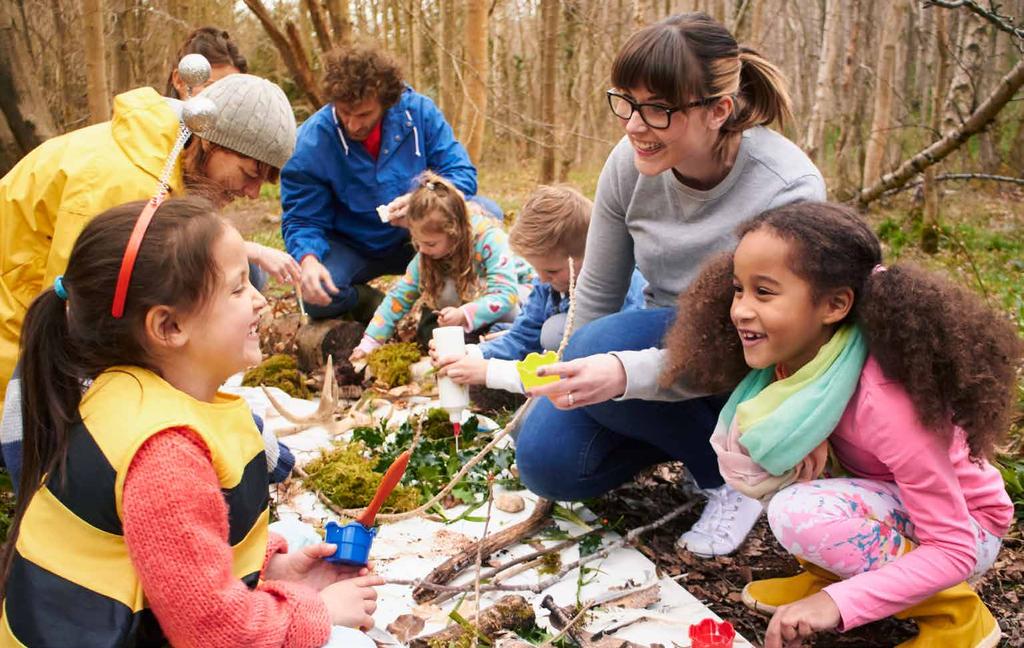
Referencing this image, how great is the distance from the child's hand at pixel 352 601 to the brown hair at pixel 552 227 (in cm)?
154

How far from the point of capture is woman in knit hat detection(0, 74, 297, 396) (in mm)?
2371

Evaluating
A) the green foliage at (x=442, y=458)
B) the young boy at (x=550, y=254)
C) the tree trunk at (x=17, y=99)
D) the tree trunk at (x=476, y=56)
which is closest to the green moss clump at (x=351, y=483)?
the green foliage at (x=442, y=458)

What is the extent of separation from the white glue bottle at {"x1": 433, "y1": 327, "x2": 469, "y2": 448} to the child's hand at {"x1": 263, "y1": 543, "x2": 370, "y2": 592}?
0.80 metres

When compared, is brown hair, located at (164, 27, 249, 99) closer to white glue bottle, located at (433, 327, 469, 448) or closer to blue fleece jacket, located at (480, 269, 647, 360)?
blue fleece jacket, located at (480, 269, 647, 360)

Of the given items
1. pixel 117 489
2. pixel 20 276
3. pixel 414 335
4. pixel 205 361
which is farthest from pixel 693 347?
pixel 414 335

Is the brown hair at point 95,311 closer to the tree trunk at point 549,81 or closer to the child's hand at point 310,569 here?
the child's hand at point 310,569

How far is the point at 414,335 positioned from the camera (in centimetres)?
437

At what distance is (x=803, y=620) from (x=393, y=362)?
7.95ft

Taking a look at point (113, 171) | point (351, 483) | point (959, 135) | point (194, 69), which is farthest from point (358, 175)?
point (959, 135)

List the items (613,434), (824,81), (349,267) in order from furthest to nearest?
(824,81) < (349,267) < (613,434)

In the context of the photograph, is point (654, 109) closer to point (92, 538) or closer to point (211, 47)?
point (92, 538)

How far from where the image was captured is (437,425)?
3.08 meters

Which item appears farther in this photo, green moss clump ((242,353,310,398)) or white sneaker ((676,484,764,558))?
green moss clump ((242,353,310,398))

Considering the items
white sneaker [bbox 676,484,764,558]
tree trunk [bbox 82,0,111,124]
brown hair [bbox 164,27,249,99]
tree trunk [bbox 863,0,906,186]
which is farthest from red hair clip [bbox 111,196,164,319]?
tree trunk [bbox 863,0,906,186]
